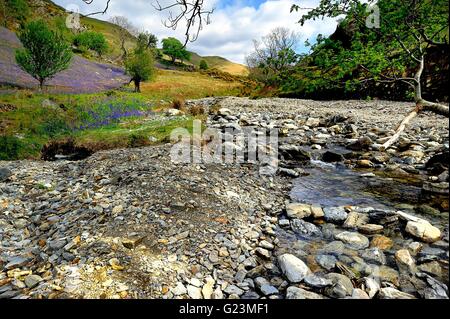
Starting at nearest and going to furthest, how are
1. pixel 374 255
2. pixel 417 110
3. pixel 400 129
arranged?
pixel 400 129 < pixel 417 110 < pixel 374 255

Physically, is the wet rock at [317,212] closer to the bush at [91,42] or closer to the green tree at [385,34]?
the green tree at [385,34]

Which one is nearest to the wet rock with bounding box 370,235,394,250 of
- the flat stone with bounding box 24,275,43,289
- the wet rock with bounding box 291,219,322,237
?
the wet rock with bounding box 291,219,322,237

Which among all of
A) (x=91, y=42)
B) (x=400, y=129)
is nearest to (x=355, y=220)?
(x=400, y=129)

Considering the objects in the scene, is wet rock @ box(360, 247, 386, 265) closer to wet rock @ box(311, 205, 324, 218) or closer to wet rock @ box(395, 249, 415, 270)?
wet rock @ box(395, 249, 415, 270)

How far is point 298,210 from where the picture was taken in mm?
6238

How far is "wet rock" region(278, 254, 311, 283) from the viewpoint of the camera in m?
4.10

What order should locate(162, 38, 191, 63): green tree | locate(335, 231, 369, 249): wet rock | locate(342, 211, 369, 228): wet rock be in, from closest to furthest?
locate(335, 231, 369, 249): wet rock
locate(342, 211, 369, 228): wet rock
locate(162, 38, 191, 63): green tree

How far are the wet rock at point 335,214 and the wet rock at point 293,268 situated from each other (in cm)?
191

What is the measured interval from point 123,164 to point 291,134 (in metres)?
9.55

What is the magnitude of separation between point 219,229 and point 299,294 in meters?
1.93

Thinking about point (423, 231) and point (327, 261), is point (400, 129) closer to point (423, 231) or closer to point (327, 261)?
point (327, 261)

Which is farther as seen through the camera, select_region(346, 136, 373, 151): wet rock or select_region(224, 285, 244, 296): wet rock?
select_region(346, 136, 373, 151): wet rock

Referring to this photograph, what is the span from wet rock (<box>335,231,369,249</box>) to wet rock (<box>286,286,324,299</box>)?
5.45 ft

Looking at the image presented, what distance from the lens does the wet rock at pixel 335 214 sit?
19.5 feet
